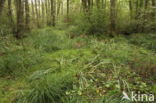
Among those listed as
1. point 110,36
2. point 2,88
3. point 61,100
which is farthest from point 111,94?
point 110,36

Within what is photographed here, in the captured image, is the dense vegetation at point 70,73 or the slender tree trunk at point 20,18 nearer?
the dense vegetation at point 70,73

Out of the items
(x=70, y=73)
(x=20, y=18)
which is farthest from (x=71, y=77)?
(x=20, y=18)

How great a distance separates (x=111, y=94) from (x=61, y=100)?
0.91 metres

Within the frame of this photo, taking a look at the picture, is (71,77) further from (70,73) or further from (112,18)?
(112,18)

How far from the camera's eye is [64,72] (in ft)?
11.1

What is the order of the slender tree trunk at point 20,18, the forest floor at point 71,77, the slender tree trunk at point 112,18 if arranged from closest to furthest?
the forest floor at point 71,77 → the slender tree trunk at point 20,18 → the slender tree trunk at point 112,18

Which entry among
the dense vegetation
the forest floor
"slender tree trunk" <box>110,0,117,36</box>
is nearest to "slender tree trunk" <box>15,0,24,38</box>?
the dense vegetation

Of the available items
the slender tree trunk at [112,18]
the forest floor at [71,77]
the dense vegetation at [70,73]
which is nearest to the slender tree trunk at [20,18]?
the dense vegetation at [70,73]

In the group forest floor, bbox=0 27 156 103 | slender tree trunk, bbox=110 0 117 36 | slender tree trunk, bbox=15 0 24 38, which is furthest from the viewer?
slender tree trunk, bbox=110 0 117 36

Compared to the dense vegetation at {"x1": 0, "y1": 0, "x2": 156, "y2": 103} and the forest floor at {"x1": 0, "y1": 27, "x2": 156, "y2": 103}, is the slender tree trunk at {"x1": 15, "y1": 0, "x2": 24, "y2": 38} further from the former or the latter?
the forest floor at {"x1": 0, "y1": 27, "x2": 156, "y2": 103}

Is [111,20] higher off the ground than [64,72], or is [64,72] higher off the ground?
[111,20]

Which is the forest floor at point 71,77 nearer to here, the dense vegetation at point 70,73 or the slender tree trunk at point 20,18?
the dense vegetation at point 70,73

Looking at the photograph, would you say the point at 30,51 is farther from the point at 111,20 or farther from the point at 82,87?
the point at 111,20

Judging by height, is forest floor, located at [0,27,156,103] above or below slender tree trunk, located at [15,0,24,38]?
below
